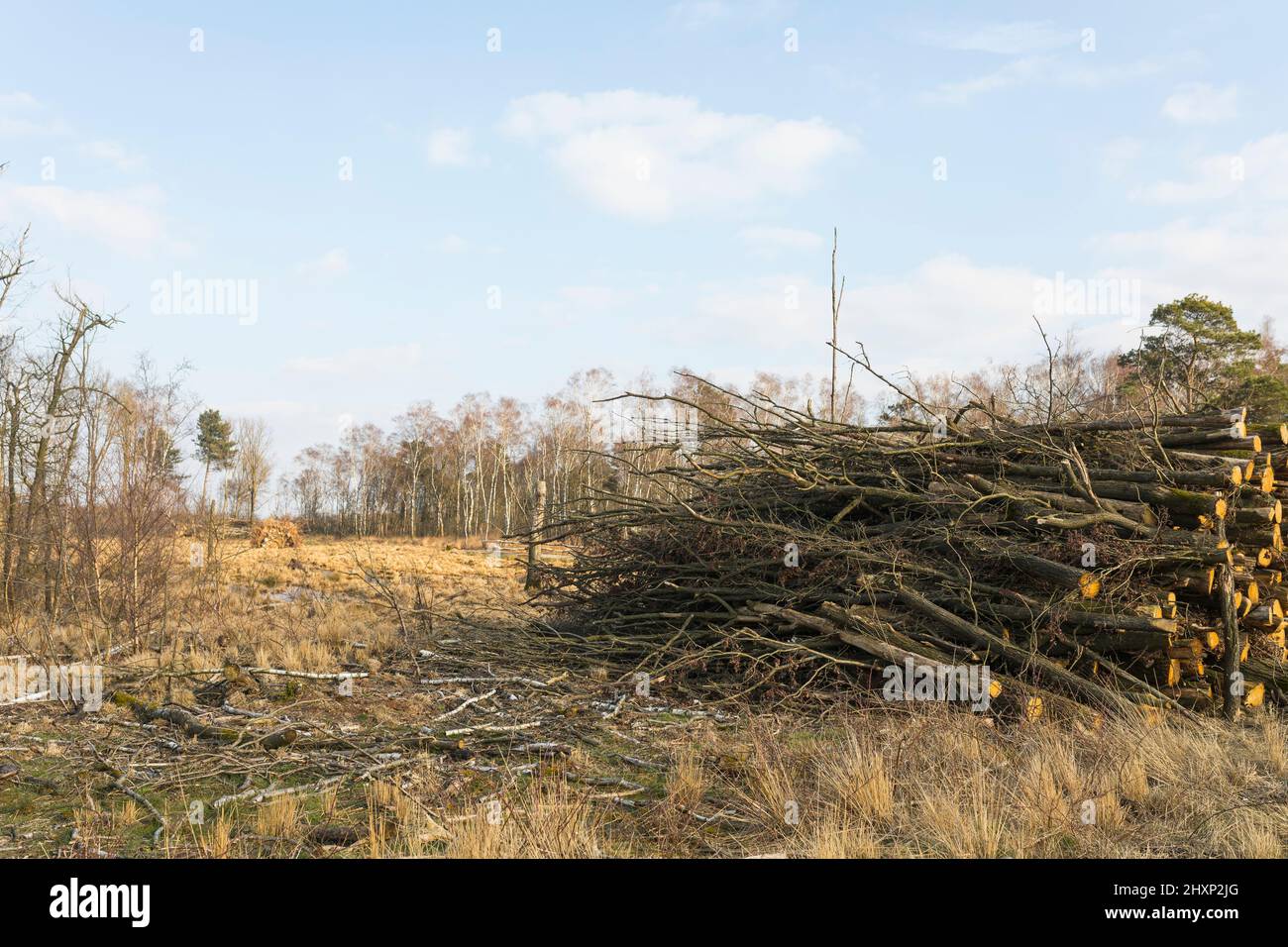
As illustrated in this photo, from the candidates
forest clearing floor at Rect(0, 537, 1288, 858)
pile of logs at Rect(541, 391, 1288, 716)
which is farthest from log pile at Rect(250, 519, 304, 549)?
pile of logs at Rect(541, 391, 1288, 716)

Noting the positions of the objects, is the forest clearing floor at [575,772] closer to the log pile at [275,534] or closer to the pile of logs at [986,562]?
the pile of logs at [986,562]

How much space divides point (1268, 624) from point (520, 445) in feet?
153

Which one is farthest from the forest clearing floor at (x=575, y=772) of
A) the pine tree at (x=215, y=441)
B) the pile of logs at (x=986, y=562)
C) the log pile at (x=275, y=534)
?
the pine tree at (x=215, y=441)

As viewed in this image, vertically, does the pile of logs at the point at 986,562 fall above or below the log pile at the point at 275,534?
above

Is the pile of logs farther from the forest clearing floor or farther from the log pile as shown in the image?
the log pile

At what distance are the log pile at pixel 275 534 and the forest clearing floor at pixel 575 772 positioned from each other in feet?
72.0

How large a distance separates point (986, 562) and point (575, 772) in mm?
4223

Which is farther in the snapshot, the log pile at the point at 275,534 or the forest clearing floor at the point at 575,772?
the log pile at the point at 275,534

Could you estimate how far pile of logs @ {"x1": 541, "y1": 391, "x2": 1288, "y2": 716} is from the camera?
696cm

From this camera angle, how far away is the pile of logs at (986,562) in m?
6.96

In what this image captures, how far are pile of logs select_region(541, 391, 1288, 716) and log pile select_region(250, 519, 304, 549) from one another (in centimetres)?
2266
